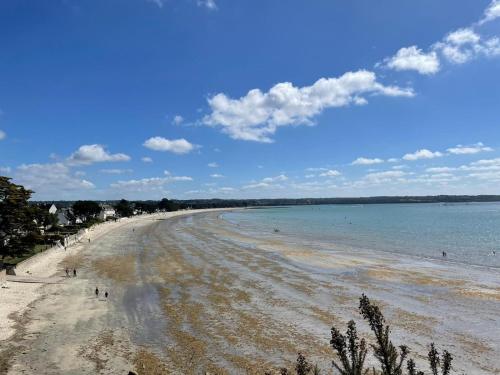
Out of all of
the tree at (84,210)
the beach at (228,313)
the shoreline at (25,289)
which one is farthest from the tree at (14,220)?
the tree at (84,210)

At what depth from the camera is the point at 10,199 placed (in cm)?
3978

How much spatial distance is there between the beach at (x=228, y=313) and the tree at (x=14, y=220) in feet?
11.8

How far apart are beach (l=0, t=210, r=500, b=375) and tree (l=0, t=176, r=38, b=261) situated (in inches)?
142

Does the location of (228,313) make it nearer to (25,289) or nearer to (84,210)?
(25,289)

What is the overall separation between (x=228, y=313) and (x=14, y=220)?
23.5 meters

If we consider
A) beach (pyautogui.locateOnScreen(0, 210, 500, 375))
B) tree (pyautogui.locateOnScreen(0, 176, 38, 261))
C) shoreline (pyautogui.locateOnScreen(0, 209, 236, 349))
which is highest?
tree (pyautogui.locateOnScreen(0, 176, 38, 261))

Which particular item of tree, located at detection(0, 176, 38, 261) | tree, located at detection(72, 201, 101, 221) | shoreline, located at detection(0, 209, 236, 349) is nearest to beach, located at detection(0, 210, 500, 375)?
shoreline, located at detection(0, 209, 236, 349)

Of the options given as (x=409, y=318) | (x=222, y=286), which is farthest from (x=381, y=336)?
(x=222, y=286)

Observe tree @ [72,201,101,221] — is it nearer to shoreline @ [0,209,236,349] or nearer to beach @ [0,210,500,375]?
shoreline @ [0,209,236,349]

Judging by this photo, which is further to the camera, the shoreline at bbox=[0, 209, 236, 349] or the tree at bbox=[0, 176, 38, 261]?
the tree at bbox=[0, 176, 38, 261]

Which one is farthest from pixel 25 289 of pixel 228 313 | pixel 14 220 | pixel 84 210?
pixel 84 210

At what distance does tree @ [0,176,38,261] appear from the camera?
39.7 meters

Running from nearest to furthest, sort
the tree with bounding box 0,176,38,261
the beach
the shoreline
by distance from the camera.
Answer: the beach → the shoreline → the tree with bounding box 0,176,38,261

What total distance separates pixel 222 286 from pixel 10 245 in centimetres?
2027
